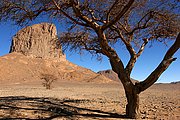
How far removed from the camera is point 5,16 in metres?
8.58

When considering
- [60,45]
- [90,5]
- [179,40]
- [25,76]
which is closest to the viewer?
[179,40]

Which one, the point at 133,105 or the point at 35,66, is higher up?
the point at 35,66

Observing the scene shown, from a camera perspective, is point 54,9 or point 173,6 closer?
point 173,6

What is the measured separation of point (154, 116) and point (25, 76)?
96135 mm

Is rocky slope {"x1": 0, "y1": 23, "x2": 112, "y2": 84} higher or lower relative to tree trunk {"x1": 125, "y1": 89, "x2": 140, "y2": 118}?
higher

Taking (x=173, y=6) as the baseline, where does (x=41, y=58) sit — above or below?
above

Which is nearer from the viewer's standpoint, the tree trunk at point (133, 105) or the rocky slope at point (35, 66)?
the tree trunk at point (133, 105)

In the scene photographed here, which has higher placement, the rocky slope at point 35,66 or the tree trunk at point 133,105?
the rocky slope at point 35,66

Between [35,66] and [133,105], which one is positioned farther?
[35,66]

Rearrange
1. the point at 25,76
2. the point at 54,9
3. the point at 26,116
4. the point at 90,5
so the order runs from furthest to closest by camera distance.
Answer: the point at 25,76 < the point at 90,5 < the point at 54,9 < the point at 26,116

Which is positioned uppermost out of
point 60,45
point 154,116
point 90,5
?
point 90,5

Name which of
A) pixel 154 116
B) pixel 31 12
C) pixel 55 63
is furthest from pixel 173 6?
pixel 55 63

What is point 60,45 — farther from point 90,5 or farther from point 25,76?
point 25,76

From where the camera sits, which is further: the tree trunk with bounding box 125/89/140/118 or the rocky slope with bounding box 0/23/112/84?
the rocky slope with bounding box 0/23/112/84
